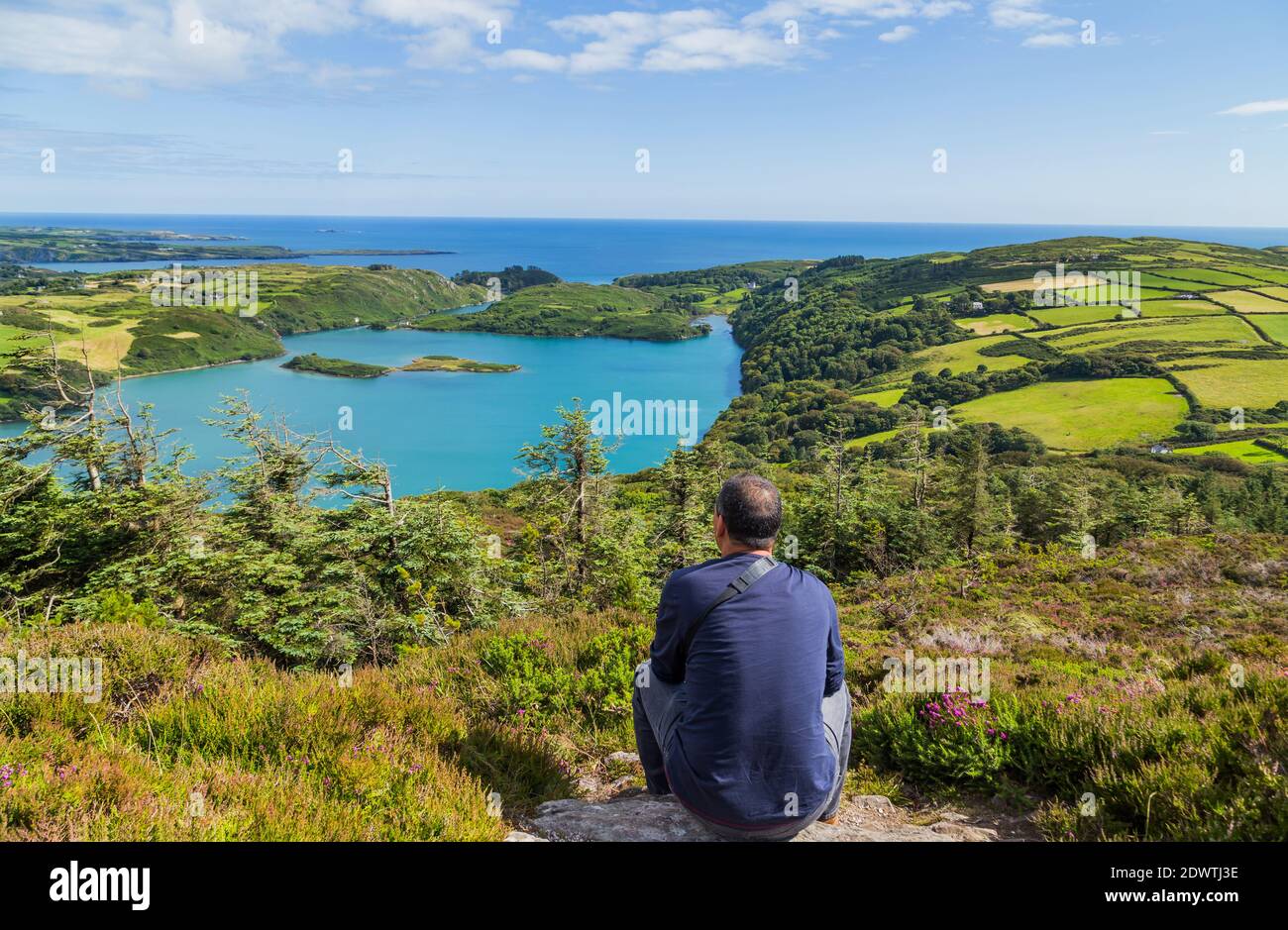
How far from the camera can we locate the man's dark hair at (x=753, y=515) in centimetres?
289

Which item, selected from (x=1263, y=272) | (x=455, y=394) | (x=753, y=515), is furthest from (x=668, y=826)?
(x=1263, y=272)

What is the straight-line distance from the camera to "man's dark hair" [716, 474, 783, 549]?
2.89 m

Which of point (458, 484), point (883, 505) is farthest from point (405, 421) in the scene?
point (883, 505)

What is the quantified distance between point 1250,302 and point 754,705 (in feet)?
502

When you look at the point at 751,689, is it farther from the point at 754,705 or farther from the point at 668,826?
the point at 668,826

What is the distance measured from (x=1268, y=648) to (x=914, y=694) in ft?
27.1

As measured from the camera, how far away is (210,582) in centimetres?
1223

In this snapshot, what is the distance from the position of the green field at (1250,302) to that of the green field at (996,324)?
30.2 metres

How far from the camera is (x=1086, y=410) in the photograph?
276ft

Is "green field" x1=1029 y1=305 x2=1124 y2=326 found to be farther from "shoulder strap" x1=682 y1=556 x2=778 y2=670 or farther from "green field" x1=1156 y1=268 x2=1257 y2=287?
"shoulder strap" x1=682 y1=556 x2=778 y2=670

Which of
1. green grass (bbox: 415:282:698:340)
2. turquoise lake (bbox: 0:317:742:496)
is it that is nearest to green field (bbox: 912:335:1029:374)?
turquoise lake (bbox: 0:317:742:496)

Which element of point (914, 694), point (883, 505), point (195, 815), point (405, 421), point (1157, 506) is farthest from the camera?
point (405, 421)

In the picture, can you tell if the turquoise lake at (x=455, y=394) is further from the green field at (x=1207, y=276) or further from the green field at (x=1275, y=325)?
the green field at (x=1207, y=276)
